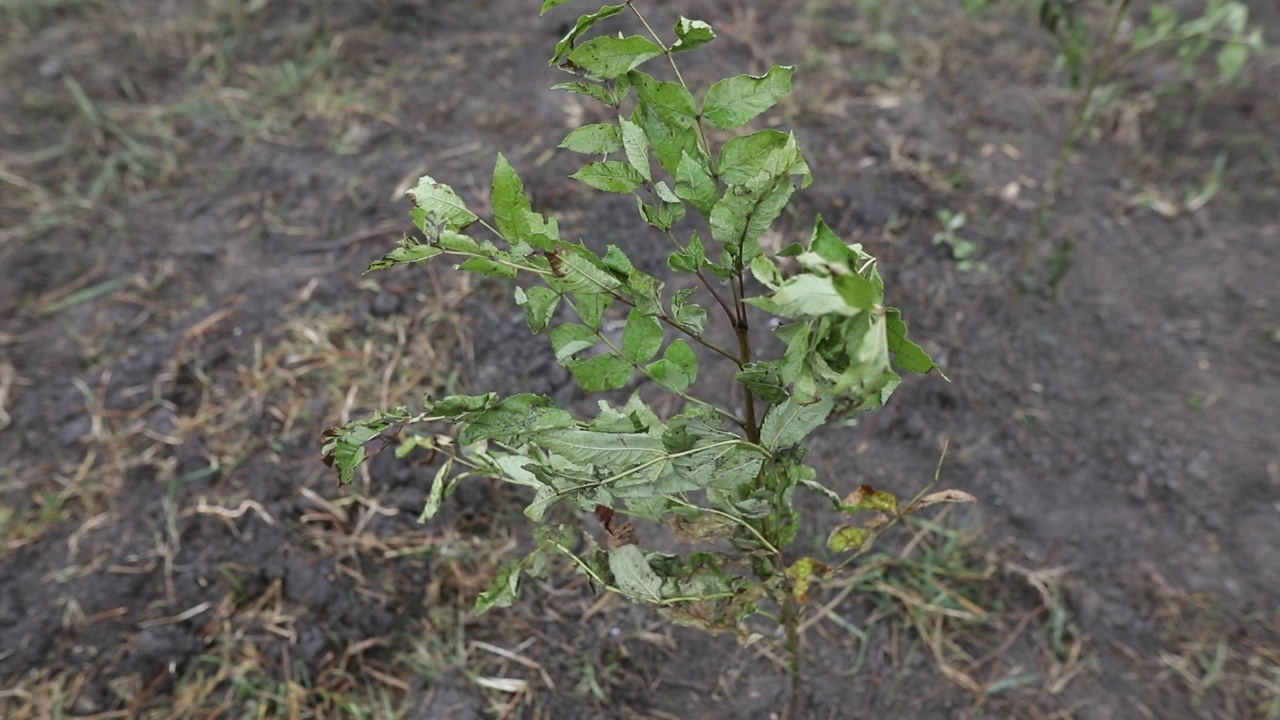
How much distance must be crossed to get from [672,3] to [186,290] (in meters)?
2.05

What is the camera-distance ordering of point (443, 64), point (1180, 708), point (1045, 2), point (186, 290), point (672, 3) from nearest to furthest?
point (1180, 708) < point (1045, 2) < point (186, 290) < point (443, 64) < point (672, 3)

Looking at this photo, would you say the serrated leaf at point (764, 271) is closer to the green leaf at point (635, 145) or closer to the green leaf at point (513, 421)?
the green leaf at point (635, 145)

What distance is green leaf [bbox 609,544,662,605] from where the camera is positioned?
1130 mm

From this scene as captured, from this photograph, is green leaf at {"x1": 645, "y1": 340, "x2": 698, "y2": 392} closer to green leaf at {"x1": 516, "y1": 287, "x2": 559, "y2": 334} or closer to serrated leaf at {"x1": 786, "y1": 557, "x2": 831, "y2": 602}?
green leaf at {"x1": 516, "y1": 287, "x2": 559, "y2": 334}

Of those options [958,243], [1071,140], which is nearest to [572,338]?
[1071,140]

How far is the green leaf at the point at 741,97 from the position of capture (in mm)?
895

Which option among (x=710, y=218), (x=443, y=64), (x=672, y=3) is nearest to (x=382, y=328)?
(x=443, y=64)

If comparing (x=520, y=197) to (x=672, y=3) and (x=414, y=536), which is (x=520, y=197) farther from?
(x=672, y=3)

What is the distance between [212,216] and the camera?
8.34ft

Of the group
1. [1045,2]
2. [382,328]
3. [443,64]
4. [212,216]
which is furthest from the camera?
[443,64]

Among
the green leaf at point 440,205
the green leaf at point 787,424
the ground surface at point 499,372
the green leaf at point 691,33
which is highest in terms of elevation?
the green leaf at point 691,33

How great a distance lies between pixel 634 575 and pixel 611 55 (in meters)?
0.68

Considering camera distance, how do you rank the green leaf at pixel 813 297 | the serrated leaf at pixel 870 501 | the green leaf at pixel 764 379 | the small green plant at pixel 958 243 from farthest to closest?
the small green plant at pixel 958 243, the serrated leaf at pixel 870 501, the green leaf at pixel 764 379, the green leaf at pixel 813 297

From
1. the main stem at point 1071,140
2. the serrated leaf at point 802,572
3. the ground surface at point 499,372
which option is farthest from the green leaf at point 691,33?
the main stem at point 1071,140
